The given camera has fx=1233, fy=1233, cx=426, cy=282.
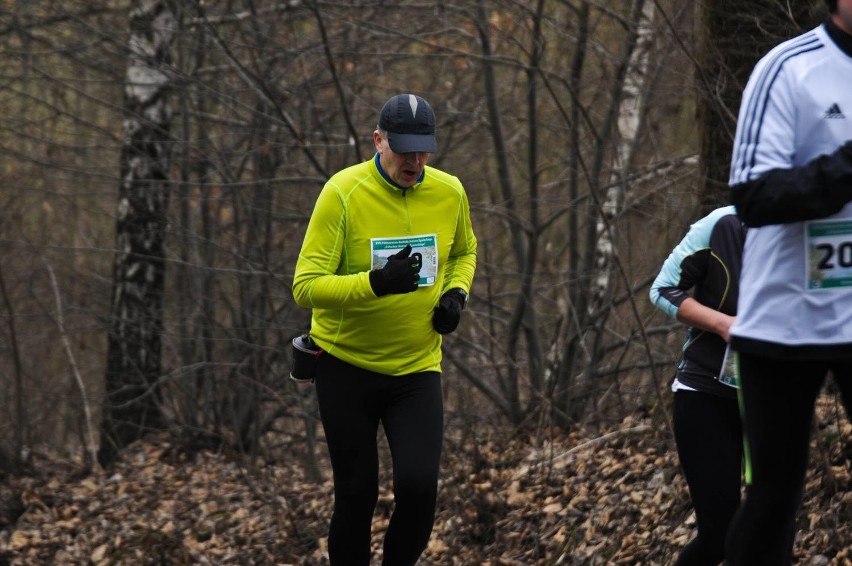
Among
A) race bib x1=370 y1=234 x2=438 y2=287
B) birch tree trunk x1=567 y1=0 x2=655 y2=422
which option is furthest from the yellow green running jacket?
birch tree trunk x1=567 y1=0 x2=655 y2=422

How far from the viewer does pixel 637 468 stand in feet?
24.5

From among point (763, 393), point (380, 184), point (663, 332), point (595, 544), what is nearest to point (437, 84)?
point (663, 332)

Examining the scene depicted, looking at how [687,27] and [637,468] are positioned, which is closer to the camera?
[637,468]

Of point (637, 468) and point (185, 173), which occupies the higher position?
point (185, 173)

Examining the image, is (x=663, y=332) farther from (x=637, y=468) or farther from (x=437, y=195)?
(x=437, y=195)

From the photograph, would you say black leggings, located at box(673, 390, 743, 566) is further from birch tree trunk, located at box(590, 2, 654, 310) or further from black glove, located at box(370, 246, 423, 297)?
birch tree trunk, located at box(590, 2, 654, 310)

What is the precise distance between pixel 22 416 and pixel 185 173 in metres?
2.58

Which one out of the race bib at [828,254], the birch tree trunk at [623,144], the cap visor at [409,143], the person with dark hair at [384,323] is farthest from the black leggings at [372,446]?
the birch tree trunk at [623,144]

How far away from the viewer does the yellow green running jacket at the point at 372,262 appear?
16.1 feet

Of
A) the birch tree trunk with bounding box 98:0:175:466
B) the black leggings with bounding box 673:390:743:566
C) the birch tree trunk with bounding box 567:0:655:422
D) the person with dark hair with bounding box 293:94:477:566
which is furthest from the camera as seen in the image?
the birch tree trunk with bounding box 98:0:175:466

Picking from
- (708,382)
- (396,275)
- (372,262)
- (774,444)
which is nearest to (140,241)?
(372,262)

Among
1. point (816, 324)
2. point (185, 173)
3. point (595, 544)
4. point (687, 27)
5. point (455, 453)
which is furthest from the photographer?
point (185, 173)

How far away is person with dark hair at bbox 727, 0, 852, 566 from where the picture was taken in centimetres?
321

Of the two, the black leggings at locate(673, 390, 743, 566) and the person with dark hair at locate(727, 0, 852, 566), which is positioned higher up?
the person with dark hair at locate(727, 0, 852, 566)
